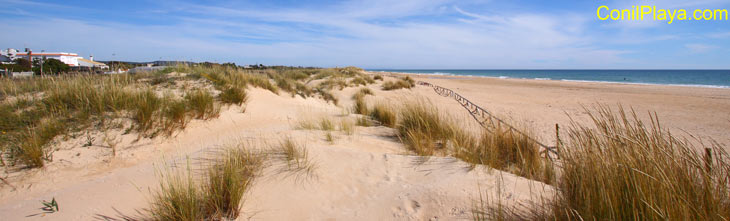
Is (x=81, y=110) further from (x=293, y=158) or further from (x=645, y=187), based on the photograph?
(x=645, y=187)

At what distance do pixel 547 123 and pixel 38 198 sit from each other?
36.1 feet

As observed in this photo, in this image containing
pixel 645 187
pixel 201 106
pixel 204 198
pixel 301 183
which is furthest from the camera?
pixel 201 106

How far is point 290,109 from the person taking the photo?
7.35 meters

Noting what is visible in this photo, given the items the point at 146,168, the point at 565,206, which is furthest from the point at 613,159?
the point at 146,168

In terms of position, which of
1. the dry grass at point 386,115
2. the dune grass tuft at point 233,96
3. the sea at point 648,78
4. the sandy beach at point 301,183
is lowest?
the sandy beach at point 301,183

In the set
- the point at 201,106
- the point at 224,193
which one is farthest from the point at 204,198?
the point at 201,106

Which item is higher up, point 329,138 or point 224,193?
point 329,138

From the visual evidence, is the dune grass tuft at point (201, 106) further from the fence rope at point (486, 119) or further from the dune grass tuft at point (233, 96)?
the fence rope at point (486, 119)

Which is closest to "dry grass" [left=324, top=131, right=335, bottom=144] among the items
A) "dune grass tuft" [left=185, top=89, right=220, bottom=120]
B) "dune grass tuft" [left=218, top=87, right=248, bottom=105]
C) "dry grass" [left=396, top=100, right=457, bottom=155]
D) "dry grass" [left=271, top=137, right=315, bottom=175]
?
"dry grass" [left=271, top=137, right=315, bottom=175]

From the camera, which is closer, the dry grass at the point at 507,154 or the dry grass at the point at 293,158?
the dry grass at the point at 293,158

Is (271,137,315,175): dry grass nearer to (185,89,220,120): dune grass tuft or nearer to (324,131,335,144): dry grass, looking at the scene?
(324,131,335,144): dry grass

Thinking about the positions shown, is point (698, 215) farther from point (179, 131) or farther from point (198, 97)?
point (198, 97)

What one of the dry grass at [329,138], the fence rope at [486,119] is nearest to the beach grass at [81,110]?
the dry grass at [329,138]

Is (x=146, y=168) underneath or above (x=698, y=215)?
underneath
